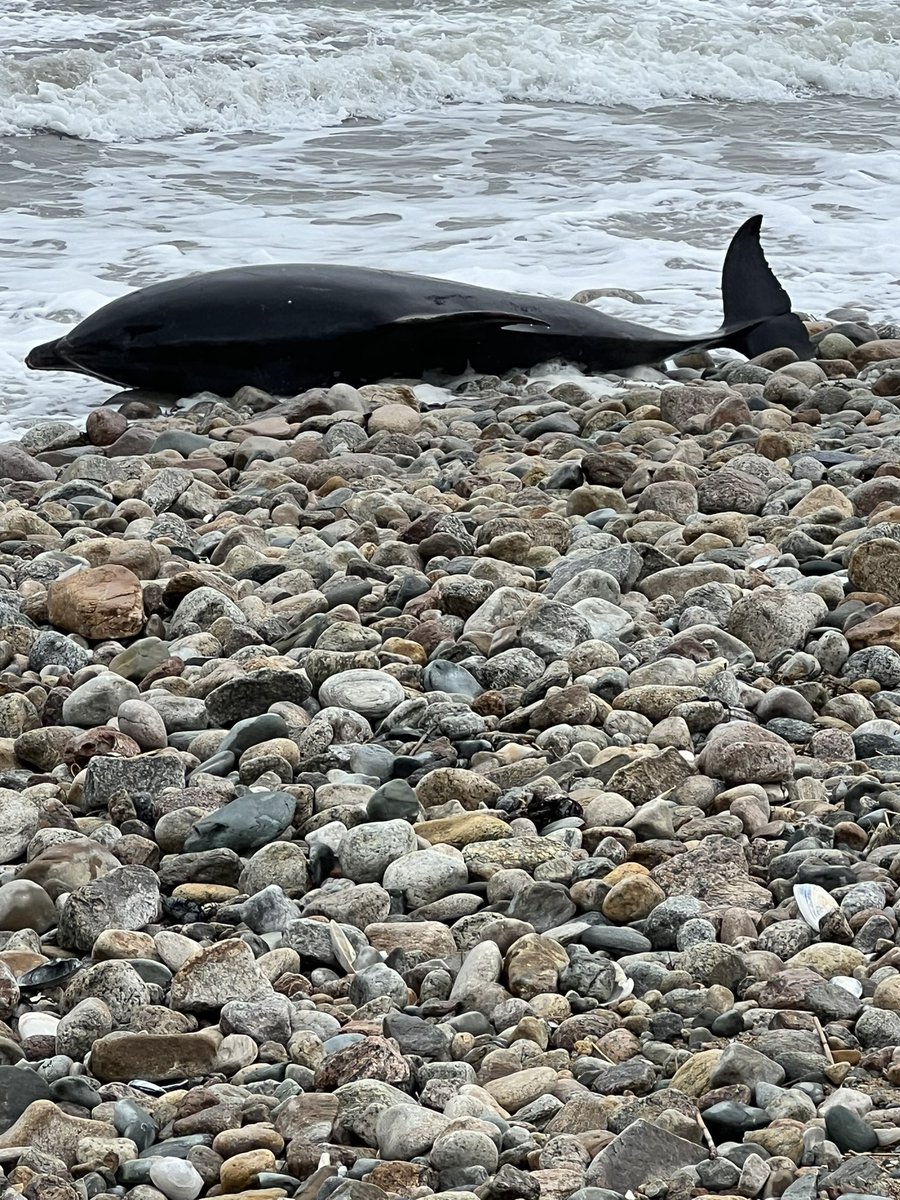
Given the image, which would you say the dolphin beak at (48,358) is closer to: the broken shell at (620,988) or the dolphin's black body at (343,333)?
the dolphin's black body at (343,333)

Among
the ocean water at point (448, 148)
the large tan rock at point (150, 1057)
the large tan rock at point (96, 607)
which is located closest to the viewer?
the large tan rock at point (150, 1057)

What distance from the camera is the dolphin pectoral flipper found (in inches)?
238

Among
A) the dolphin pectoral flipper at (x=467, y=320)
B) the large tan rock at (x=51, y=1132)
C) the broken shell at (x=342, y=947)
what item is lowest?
the broken shell at (x=342, y=947)

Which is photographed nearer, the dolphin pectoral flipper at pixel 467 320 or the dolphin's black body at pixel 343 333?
the dolphin pectoral flipper at pixel 467 320

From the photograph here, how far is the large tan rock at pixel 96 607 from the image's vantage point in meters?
3.83

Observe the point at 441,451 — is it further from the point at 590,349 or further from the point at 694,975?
the point at 694,975

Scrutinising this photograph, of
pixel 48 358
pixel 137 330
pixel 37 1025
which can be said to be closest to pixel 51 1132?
pixel 37 1025

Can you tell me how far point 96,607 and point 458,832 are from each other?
1448 millimetres

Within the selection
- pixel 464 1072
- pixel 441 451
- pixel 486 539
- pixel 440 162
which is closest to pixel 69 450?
pixel 441 451

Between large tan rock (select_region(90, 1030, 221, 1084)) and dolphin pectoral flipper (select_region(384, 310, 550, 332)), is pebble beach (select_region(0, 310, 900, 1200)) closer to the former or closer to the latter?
large tan rock (select_region(90, 1030, 221, 1084))

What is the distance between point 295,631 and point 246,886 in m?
1.13

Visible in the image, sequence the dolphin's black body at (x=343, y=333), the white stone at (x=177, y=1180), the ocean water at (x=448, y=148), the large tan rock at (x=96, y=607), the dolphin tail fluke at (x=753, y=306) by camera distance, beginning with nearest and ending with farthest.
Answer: the white stone at (x=177, y=1180) → the large tan rock at (x=96, y=607) → the dolphin's black body at (x=343, y=333) → the dolphin tail fluke at (x=753, y=306) → the ocean water at (x=448, y=148)

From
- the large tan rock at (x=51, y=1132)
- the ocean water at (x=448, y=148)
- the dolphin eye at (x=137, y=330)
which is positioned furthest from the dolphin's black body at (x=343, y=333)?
the large tan rock at (x=51, y=1132)

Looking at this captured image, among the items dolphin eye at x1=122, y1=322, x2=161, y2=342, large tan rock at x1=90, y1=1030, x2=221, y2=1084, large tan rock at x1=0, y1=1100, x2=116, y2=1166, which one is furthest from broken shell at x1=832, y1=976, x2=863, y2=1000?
dolphin eye at x1=122, y1=322, x2=161, y2=342
